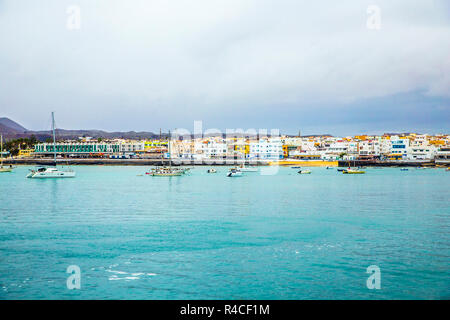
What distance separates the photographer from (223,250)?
1266 centimetres

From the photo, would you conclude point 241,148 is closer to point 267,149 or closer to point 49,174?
point 267,149

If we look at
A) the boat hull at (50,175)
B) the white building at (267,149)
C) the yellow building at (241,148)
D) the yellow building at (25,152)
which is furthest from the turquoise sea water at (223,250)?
the yellow building at (25,152)

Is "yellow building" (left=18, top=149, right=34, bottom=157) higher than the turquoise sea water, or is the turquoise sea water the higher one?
"yellow building" (left=18, top=149, right=34, bottom=157)

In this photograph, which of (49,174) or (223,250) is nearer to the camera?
(223,250)

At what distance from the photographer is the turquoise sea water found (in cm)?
945

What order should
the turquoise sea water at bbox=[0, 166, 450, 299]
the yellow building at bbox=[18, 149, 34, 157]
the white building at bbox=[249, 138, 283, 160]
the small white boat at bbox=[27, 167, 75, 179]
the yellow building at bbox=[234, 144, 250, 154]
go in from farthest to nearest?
the yellow building at bbox=[18, 149, 34, 157], the yellow building at bbox=[234, 144, 250, 154], the white building at bbox=[249, 138, 283, 160], the small white boat at bbox=[27, 167, 75, 179], the turquoise sea water at bbox=[0, 166, 450, 299]

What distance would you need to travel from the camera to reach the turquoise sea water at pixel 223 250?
9.45 metres

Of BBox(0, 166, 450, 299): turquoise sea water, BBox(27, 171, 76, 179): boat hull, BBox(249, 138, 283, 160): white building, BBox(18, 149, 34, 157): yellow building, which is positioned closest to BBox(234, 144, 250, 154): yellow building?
BBox(249, 138, 283, 160): white building

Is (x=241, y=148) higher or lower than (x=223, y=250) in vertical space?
higher

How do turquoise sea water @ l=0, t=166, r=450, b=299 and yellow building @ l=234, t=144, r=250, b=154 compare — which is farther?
yellow building @ l=234, t=144, r=250, b=154

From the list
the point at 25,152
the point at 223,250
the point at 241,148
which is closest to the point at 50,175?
the point at 223,250

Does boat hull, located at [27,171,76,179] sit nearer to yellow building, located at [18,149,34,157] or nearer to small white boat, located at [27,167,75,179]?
small white boat, located at [27,167,75,179]

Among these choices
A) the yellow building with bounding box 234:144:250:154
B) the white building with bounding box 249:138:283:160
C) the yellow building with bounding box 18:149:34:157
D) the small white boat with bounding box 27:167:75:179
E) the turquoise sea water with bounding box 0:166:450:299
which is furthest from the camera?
the yellow building with bounding box 18:149:34:157
